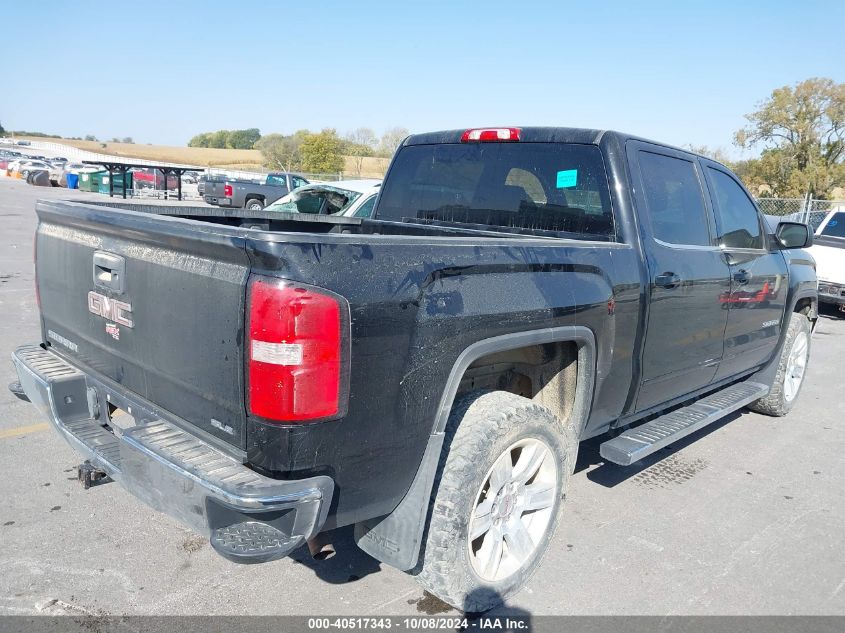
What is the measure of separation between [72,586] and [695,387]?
3.61 meters

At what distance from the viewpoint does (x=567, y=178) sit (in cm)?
368


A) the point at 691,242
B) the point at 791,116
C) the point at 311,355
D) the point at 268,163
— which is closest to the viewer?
the point at 311,355

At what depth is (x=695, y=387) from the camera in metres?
4.29

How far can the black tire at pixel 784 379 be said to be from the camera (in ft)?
17.9

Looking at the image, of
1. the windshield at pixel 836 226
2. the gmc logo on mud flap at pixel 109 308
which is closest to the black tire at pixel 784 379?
the gmc logo on mud flap at pixel 109 308

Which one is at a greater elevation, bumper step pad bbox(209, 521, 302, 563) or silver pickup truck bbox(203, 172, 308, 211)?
silver pickup truck bbox(203, 172, 308, 211)

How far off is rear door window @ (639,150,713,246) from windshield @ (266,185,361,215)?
7.65 m

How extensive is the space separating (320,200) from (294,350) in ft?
32.7

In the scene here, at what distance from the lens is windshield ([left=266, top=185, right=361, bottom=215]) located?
1145 centimetres

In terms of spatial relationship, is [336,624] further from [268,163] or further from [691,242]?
[268,163]

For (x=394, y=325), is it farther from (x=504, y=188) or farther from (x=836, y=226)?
(x=836, y=226)

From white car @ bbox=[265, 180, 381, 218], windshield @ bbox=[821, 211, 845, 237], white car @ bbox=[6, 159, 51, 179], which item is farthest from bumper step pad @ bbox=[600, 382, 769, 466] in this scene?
white car @ bbox=[6, 159, 51, 179]

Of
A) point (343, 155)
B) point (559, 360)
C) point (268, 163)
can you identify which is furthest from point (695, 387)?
point (268, 163)

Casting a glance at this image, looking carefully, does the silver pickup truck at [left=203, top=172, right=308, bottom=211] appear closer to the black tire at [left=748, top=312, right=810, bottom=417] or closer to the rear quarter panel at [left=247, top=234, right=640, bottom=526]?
the black tire at [left=748, top=312, right=810, bottom=417]
